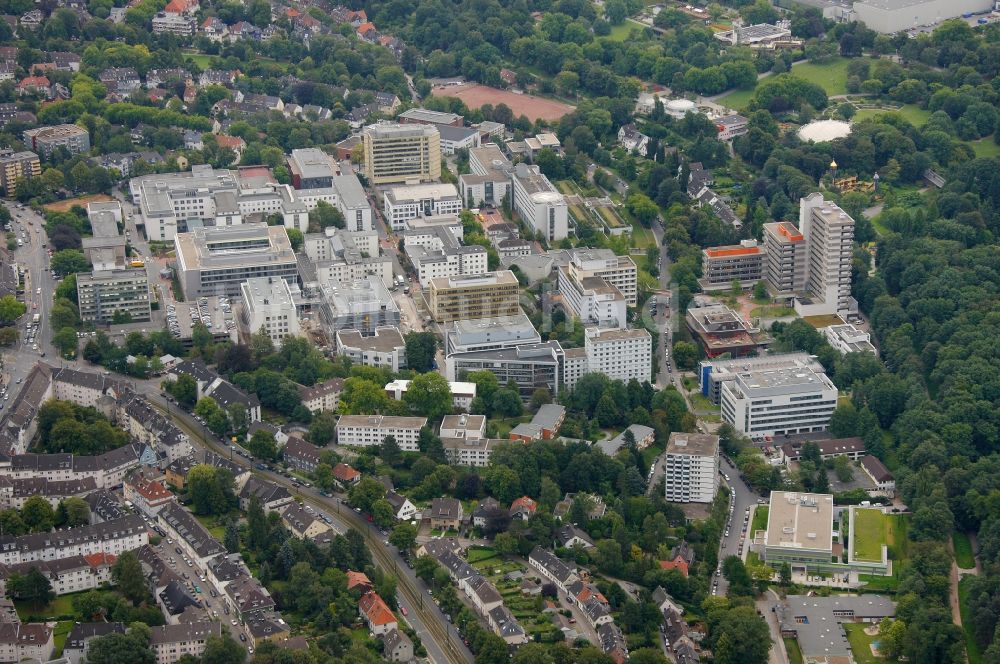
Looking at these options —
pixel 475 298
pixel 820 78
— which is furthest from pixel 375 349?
pixel 820 78

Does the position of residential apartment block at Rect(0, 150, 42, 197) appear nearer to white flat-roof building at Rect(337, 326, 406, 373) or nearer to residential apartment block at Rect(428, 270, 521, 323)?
white flat-roof building at Rect(337, 326, 406, 373)

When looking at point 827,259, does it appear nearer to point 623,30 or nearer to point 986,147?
point 986,147

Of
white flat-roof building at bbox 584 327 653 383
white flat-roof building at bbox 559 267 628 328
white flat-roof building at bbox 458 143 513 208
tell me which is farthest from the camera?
white flat-roof building at bbox 458 143 513 208

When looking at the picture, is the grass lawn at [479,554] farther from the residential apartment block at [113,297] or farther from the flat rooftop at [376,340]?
the residential apartment block at [113,297]

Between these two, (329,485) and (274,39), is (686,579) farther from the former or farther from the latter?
(274,39)

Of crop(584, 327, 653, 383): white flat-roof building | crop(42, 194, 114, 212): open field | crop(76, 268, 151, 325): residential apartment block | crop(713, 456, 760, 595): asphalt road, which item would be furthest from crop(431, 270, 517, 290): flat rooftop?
crop(42, 194, 114, 212): open field

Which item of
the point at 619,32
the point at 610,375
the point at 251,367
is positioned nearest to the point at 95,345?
the point at 251,367

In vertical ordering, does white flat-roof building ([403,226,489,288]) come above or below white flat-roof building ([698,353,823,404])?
above
